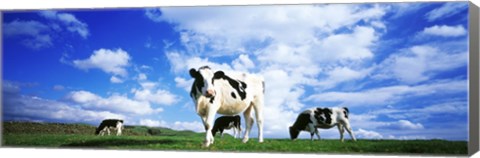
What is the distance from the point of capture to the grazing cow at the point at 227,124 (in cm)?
1480

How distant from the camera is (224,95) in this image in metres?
14.6

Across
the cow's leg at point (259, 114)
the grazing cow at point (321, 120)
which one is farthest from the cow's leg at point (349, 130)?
the cow's leg at point (259, 114)

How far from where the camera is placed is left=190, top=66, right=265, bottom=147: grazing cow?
14.4 m

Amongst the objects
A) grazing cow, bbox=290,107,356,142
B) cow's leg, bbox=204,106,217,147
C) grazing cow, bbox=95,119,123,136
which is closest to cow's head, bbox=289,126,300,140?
grazing cow, bbox=290,107,356,142

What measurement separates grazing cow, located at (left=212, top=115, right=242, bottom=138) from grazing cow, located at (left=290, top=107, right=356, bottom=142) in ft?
3.08

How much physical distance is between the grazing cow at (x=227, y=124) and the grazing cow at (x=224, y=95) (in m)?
0.14

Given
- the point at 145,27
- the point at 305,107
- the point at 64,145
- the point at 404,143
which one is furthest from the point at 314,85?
the point at 64,145

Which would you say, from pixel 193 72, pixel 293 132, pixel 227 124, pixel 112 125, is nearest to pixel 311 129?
pixel 293 132

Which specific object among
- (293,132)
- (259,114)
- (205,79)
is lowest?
(293,132)

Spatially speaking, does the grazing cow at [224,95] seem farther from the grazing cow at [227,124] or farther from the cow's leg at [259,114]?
the grazing cow at [227,124]

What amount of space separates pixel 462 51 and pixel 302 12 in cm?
254

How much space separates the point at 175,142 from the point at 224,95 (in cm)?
114

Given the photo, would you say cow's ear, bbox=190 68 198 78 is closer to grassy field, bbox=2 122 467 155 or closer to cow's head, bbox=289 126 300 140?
grassy field, bbox=2 122 467 155

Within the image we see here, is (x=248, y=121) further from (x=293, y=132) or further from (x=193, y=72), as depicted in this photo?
(x=193, y=72)
